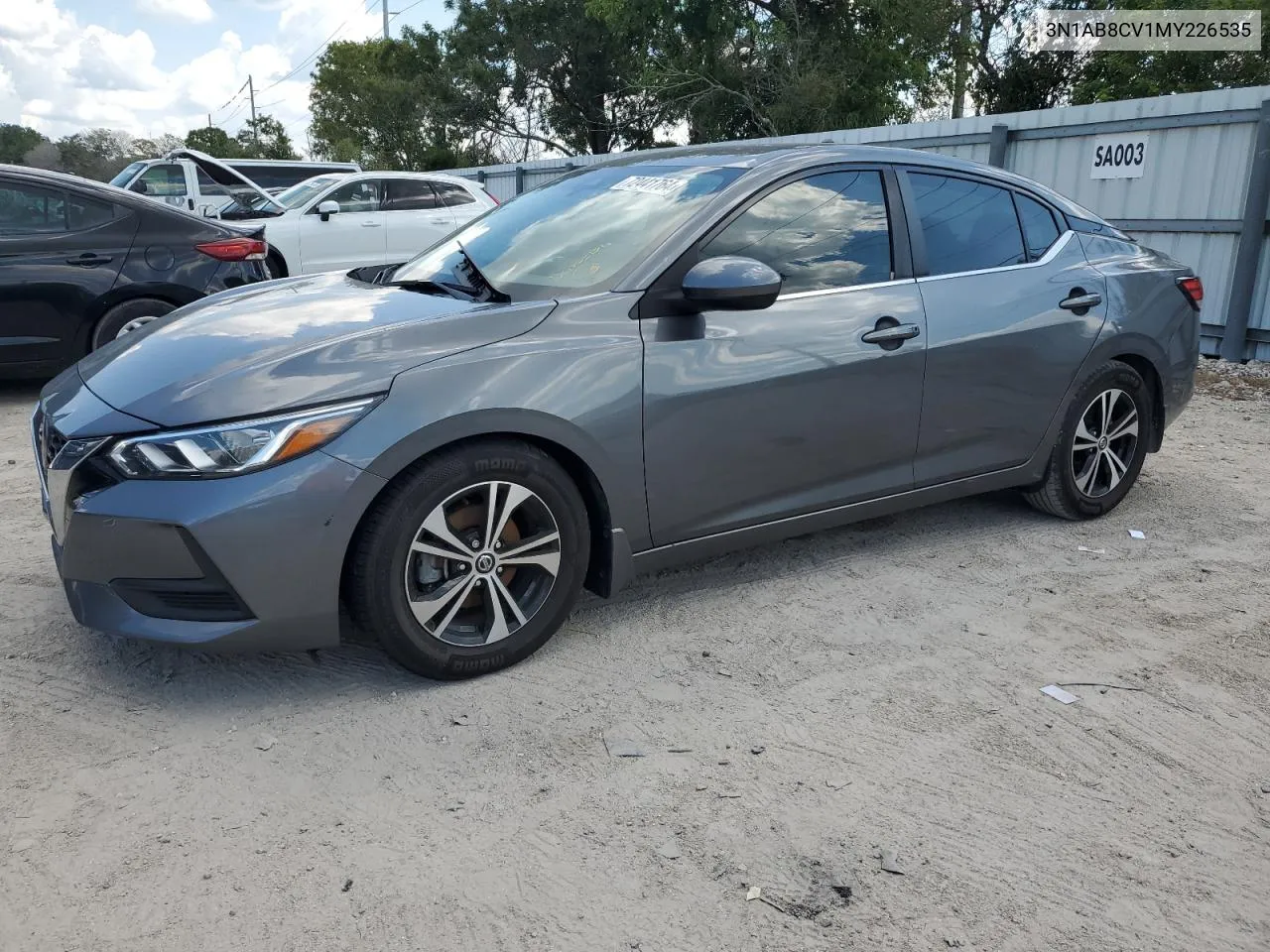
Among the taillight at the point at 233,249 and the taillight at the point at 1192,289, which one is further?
the taillight at the point at 233,249

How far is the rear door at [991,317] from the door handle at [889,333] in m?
0.12

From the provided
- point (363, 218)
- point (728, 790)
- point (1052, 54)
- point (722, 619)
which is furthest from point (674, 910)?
point (1052, 54)

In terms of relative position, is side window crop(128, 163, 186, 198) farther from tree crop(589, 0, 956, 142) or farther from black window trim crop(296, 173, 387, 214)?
tree crop(589, 0, 956, 142)

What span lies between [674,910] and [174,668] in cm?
187

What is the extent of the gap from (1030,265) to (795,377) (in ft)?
4.66

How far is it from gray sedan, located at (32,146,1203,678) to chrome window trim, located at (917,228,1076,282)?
0.04ft

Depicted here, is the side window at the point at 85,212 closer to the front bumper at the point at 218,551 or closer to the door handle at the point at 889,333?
the front bumper at the point at 218,551

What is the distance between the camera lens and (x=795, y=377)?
12.1ft

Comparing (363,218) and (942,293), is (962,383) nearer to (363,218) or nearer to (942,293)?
(942,293)

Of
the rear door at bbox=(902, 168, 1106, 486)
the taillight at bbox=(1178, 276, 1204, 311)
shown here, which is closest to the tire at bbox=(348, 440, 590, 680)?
the rear door at bbox=(902, 168, 1106, 486)

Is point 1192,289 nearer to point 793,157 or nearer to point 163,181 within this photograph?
point 793,157

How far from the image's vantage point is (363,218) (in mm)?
12523

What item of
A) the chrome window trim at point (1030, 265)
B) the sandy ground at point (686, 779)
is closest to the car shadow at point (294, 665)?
the sandy ground at point (686, 779)

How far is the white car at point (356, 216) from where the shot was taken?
12055 mm
